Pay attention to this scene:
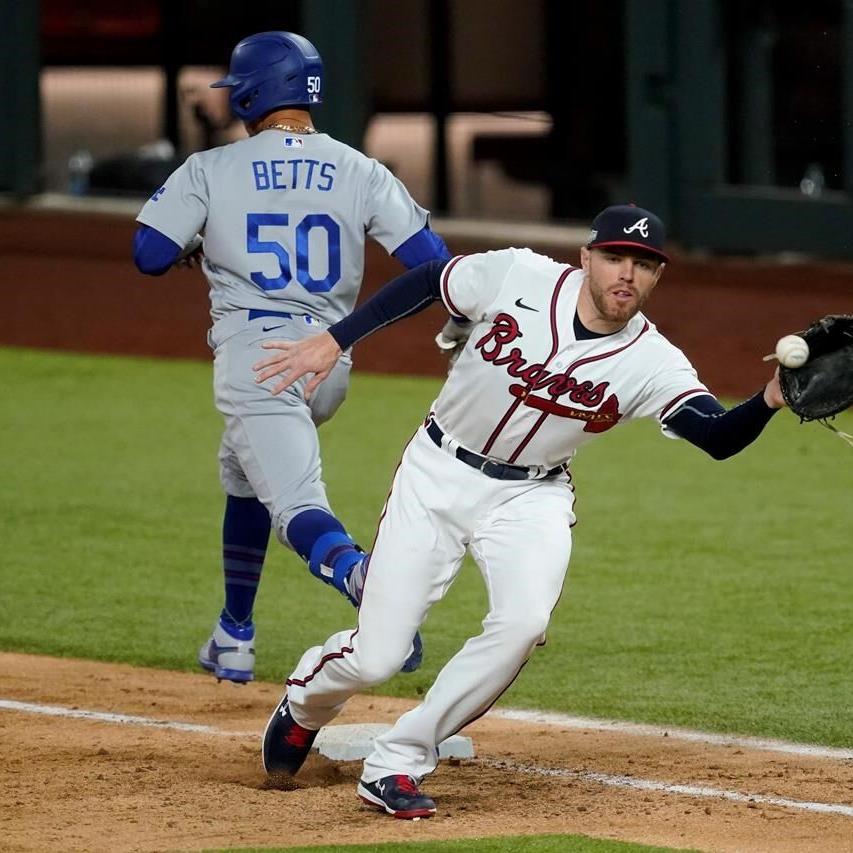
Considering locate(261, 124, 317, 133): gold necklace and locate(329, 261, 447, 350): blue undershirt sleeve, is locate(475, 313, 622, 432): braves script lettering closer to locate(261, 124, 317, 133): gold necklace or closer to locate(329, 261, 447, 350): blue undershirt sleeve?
locate(329, 261, 447, 350): blue undershirt sleeve

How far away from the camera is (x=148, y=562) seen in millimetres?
7215

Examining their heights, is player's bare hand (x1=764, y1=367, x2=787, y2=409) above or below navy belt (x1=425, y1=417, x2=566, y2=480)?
above

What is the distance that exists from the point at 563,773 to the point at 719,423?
113 cm

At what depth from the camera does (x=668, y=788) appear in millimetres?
4504

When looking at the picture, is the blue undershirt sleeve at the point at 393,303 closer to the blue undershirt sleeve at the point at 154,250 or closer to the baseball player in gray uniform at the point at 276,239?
the baseball player in gray uniform at the point at 276,239

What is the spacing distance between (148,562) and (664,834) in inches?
140

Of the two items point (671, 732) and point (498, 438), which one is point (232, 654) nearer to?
point (671, 732)

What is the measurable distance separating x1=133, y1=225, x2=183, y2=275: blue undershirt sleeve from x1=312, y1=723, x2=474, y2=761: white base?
4.63 feet

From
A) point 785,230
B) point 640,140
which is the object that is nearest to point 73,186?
point 640,140

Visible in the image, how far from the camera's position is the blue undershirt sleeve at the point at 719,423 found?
4000 mm

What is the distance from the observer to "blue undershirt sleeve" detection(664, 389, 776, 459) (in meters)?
4.00

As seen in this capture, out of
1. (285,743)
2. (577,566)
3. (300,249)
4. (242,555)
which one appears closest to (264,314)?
(300,249)

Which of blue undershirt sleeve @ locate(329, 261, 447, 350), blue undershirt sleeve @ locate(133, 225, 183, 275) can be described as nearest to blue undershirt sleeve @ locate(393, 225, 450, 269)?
blue undershirt sleeve @ locate(133, 225, 183, 275)

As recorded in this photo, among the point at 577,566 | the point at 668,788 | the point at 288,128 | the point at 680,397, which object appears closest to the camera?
the point at 680,397
